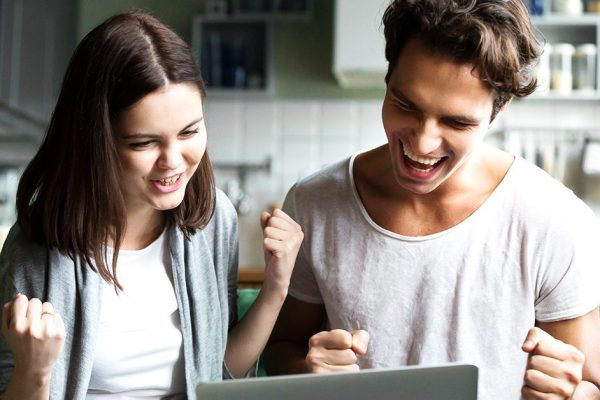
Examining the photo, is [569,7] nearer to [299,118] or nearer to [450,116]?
[299,118]

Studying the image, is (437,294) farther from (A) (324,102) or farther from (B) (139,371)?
(A) (324,102)

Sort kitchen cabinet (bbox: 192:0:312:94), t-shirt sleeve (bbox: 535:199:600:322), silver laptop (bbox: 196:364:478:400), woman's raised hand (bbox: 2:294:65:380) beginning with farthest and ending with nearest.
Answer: kitchen cabinet (bbox: 192:0:312:94) < t-shirt sleeve (bbox: 535:199:600:322) < woman's raised hand (bbox: 2:294:65:380) < silver laptop (bbox: 196:364:478:400)

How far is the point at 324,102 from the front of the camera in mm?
3977

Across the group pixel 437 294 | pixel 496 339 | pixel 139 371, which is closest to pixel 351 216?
pixel 437 294

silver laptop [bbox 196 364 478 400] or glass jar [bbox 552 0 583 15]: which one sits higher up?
glass jar [bbox 552 0 583 15]

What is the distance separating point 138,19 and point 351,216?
477 millimetres

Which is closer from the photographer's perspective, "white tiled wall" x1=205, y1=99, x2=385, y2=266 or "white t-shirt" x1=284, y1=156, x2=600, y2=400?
"white t-shirt" x1=284, y1=156, x2=600, y2=400

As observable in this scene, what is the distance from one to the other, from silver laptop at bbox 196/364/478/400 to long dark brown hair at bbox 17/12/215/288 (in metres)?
0.48

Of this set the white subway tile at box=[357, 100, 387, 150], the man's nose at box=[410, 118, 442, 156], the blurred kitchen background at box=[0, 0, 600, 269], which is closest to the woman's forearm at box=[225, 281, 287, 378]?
the man's nose at box=[410, 118, 442, 156]

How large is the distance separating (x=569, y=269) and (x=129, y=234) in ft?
2.32

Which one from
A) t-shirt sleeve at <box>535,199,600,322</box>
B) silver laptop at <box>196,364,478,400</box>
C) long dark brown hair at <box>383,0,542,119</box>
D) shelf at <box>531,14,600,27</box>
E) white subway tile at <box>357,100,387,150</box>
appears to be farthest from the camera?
white subway tile at <box>357,100,387,150</box>

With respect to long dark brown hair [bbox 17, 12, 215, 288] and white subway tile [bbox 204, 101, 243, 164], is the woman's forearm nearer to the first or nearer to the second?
long dark brown hair [bbox 17, 12, 215, 288]

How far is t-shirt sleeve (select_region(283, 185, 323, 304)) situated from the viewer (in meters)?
1.52

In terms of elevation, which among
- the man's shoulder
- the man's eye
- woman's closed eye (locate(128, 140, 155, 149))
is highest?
the man's eye
